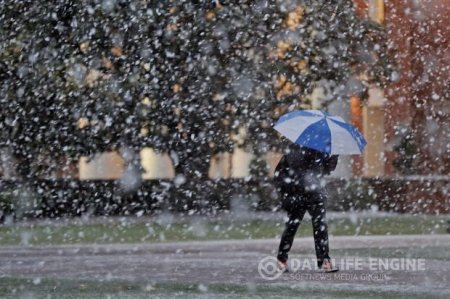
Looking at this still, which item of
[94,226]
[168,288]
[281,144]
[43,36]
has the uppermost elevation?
[43,36]

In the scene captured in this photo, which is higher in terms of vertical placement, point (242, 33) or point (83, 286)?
point (242, 33)

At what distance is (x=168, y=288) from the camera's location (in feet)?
35.3

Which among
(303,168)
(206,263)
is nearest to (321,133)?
(303,168)

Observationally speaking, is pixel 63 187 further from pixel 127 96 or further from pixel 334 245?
pixel 334 245

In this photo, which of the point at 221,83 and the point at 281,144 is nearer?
the point at 221,83

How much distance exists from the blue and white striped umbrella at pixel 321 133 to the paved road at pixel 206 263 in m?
1.25

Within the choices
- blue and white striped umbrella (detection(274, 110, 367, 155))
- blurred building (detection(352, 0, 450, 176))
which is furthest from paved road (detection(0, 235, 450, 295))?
blurred building (detection(352, 0, 450, 176))

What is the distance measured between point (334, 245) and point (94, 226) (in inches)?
249

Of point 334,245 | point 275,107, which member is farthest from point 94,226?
point 334,245
